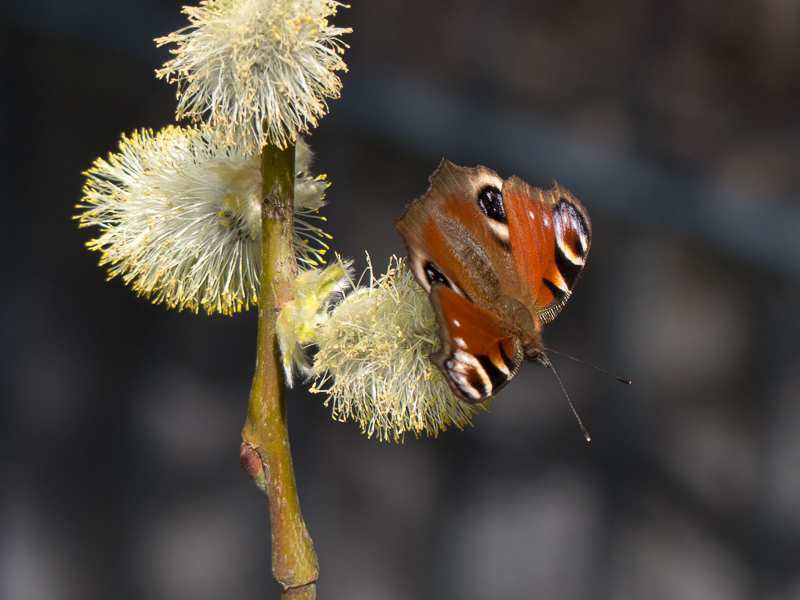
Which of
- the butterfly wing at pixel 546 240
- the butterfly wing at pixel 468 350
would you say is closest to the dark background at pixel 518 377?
the butterfly wing at pixel 546 240

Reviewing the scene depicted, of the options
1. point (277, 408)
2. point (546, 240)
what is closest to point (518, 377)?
point (546, 240)

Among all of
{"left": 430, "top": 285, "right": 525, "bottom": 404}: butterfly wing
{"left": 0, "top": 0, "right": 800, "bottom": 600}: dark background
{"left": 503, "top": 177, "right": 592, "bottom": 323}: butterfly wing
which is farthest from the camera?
{"left": 0, "top": 0, "right": 800, "bottom": 600}: dark background

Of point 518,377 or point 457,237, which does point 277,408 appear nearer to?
point 457,237

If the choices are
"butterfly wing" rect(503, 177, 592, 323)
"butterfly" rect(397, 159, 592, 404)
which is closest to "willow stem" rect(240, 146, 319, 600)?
"butterfly" rect(397, 159, 592, 404)

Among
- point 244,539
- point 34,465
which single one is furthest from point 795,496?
point 34,465

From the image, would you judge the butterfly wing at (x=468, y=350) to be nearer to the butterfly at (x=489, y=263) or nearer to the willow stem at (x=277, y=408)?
the butterfly at (x=489, y=263)

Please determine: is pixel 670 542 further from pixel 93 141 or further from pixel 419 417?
pixel 93 141

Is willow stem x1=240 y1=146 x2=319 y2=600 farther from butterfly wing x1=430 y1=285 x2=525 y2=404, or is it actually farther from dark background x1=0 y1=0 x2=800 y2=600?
dark background x1=0 y1=0 x2=800 y2=600
